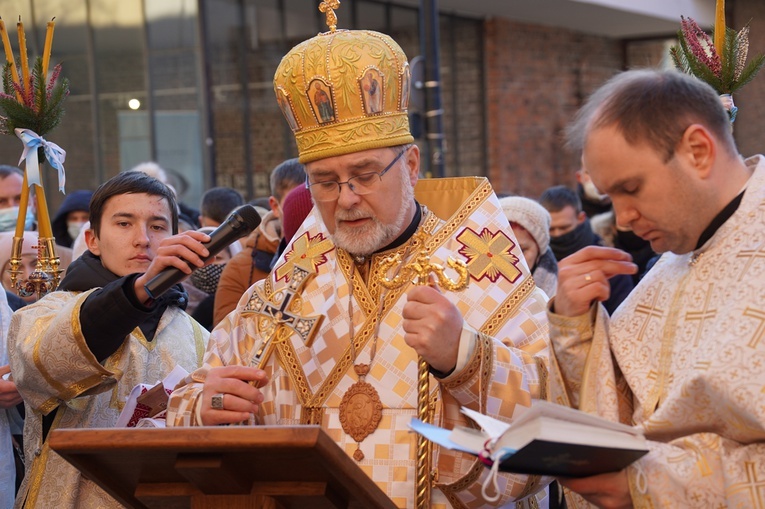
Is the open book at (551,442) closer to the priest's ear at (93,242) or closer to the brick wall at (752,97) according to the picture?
the priest's ear at (93,242)

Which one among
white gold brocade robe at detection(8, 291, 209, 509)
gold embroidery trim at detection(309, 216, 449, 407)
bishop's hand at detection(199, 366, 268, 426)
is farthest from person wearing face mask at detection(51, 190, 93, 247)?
bishop's hand at detection(199, 366, 268, 426)

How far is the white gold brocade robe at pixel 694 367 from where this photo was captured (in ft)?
8.78

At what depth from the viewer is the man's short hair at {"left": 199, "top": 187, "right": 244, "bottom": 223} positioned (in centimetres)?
791

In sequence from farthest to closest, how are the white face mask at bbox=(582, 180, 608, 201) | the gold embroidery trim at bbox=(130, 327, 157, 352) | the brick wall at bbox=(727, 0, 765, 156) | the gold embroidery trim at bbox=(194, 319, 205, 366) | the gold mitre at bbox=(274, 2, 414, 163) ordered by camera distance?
the brick wall at bbox=(727, 0, 765, 156), the white face mask at bbox=(582, 180, 608, 201), the gold embroidery trim at bbox=(194, 319, 205, 366), the gold embroidery trim at bbox=(130, 327, 157, 352), the gold mitre at bbox=(274, 2, 414, 163)

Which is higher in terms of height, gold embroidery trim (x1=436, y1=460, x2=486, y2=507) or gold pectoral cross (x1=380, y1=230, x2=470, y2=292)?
gold pectoral cross (x1=380, y1=230, x2=470, y2=292)

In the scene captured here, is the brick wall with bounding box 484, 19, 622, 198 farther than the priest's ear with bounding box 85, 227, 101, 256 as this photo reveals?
Yes

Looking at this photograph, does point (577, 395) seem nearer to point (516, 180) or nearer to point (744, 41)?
point (744, 41)

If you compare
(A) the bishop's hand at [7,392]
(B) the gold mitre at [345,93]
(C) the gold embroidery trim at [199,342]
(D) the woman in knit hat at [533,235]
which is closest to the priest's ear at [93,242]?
(C) the gold embroidery trim at [199,342]

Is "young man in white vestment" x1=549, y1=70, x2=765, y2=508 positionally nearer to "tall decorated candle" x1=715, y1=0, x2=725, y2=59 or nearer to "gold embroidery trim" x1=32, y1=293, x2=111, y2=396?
"tall decorated candle" x1=715, y1=0, x2=725, y2=59

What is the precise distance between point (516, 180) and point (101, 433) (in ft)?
49.3

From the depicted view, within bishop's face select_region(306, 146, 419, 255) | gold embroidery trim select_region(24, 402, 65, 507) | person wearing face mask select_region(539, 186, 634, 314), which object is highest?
bishop's face select_region(306, 146, 419, 255)

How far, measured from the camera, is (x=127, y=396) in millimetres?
4445

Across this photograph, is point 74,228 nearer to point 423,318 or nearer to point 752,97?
point 423,318

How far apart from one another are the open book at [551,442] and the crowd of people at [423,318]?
0.16m
